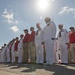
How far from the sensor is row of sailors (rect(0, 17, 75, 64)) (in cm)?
1153

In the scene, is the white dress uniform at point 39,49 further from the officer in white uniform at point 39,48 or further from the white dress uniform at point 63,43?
the white dress uniform at point 63,43

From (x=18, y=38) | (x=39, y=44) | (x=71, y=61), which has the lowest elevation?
(x=71, y=61)

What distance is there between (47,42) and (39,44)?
1645 millimetres

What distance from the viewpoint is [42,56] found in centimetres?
1304

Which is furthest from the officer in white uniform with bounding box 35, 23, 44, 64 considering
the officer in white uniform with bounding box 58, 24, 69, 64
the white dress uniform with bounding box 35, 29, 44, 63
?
the officer in white uniform with bounding box 58, 24, 69, 64

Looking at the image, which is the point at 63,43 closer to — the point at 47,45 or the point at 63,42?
the point at 63,42

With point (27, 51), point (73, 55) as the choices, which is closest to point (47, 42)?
point (73, 55)

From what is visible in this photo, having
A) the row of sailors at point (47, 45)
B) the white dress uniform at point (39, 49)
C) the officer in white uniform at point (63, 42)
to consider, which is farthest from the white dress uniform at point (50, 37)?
the white dress uniform at point (39, 49)

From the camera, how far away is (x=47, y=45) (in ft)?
38.1

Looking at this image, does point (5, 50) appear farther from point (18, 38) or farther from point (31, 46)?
point (31, 46)

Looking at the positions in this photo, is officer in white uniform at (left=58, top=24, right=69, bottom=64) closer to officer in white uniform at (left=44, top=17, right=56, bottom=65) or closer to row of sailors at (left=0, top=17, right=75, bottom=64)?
row of sailors at (left=0, top=17, right=75, bottom=64)

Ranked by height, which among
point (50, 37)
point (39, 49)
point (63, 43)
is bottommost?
point (39, 49)

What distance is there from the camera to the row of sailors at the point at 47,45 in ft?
37.8

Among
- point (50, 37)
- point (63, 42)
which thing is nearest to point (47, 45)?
point (50, 37)
